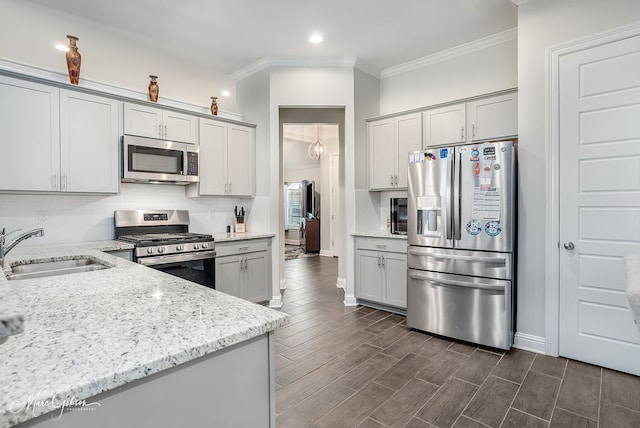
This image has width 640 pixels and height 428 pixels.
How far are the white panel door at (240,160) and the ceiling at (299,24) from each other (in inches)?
35.7

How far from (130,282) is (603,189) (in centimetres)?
316

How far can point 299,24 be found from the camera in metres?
3.32

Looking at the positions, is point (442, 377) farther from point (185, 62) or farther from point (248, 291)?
point (185, 62)

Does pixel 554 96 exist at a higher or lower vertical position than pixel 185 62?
lower

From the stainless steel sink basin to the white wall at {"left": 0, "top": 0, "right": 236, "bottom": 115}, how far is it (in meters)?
1.70

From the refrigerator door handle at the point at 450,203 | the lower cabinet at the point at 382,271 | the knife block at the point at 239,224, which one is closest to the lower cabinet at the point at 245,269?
the knife block at the point at 239,224

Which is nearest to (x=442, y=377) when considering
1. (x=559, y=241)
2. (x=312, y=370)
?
(x=312, y=370)

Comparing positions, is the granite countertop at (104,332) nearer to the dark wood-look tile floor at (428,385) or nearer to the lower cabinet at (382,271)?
the dark wood-look tile floor at (428,385)

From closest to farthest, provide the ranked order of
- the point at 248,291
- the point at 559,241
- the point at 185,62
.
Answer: the point at 559,241 < the point at 248,291 < the point at 185,62

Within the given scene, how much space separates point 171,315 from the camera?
1.01 m

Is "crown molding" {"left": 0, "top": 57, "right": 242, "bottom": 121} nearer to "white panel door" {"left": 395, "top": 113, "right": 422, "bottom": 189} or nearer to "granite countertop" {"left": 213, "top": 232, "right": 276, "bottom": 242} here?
"granite countertop" {"left": 213, "top": 232, "right": 276, "bottom": 242}

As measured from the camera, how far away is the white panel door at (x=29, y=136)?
8.53 ft

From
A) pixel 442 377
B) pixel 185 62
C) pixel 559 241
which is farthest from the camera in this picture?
pixel 185 62

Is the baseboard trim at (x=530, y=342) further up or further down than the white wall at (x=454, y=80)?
further down
